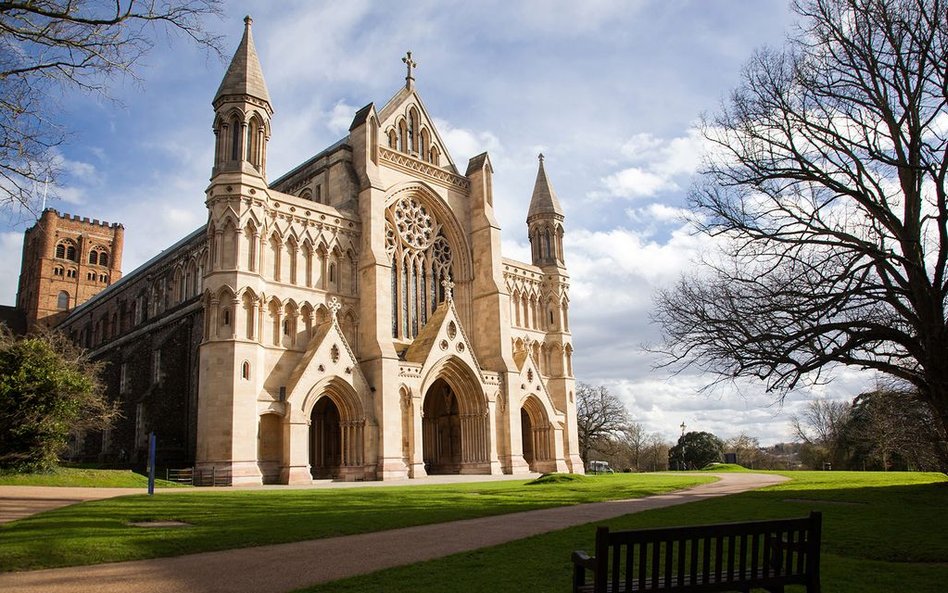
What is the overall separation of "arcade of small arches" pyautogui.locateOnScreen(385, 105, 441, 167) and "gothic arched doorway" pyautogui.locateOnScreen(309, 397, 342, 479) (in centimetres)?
1517

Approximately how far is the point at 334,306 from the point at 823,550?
26.9m

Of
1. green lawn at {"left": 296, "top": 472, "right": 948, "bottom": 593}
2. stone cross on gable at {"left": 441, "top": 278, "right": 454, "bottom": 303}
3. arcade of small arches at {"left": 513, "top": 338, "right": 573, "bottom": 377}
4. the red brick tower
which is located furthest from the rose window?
the red brick tower

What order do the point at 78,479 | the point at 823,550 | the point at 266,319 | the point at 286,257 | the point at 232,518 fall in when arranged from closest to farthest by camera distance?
the point at 823,550 < the point at 232,518 < the point at 78,479 < the point at 266,319 < the point at 286,257

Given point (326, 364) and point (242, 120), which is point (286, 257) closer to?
point (326, 364)

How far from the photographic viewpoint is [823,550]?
33.2 ft

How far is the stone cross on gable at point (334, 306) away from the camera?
33828 millimetres

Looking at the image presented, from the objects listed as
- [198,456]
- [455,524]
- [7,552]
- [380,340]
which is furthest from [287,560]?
[380,340]

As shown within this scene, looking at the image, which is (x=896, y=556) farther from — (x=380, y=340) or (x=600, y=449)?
(x=600, y=449)

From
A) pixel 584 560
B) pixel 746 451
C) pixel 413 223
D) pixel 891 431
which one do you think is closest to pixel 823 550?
pixel 584 560

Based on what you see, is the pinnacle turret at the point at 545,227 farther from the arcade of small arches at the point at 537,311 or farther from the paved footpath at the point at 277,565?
the paved footpath at the point at 277,565

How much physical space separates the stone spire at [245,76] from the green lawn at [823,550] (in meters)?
27.3

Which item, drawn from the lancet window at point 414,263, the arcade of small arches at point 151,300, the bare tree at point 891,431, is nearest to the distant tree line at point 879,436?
the bare tree at point 891,431

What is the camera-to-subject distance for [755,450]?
9400 cm

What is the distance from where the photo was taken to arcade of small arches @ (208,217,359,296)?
3159 centimetres
